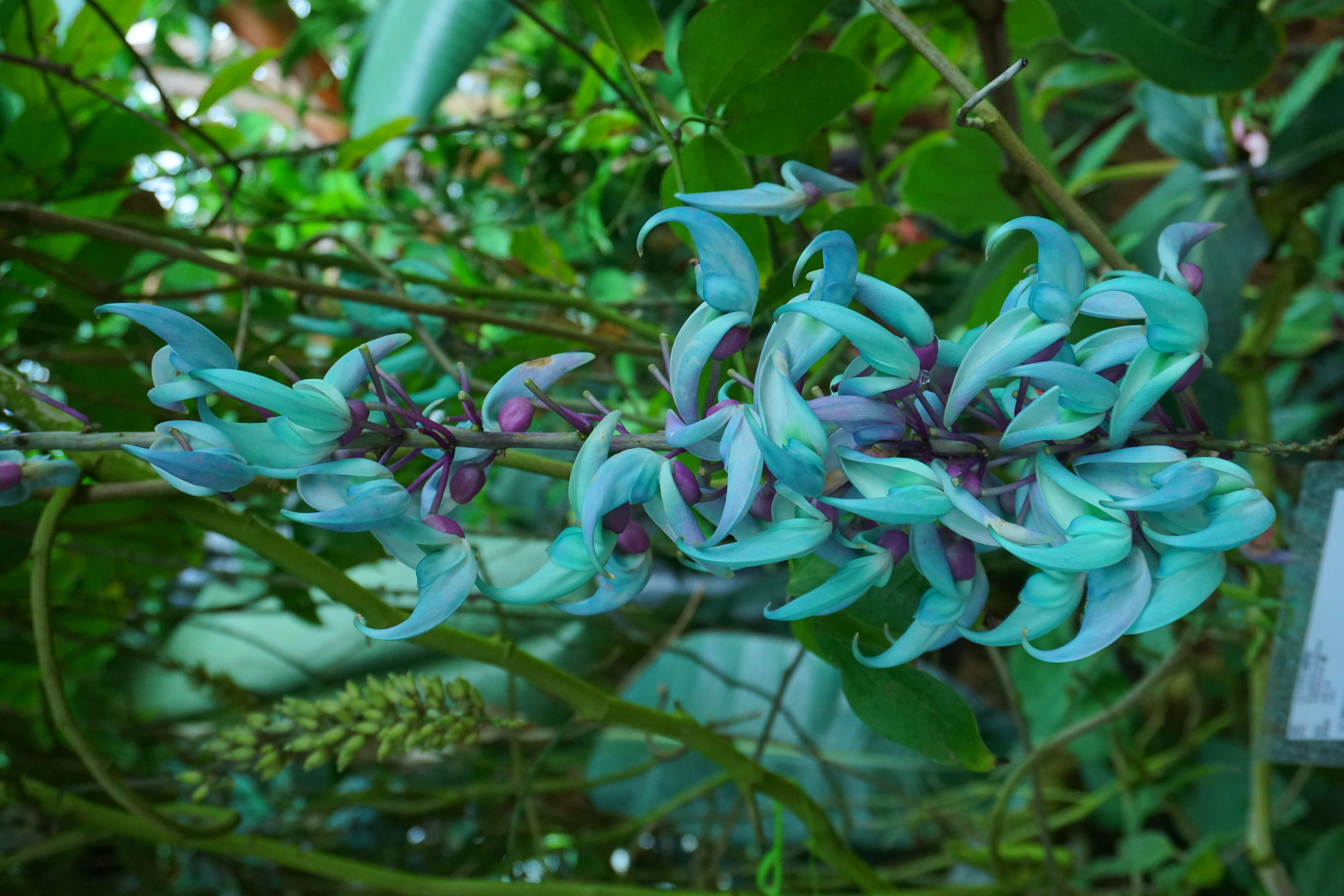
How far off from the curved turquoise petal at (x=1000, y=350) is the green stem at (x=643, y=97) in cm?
18

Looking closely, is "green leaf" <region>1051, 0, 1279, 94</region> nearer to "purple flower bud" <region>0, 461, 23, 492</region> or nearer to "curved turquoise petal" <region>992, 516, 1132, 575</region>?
"curved turquoise petal" <region>992, 516, 1132, 575</region>

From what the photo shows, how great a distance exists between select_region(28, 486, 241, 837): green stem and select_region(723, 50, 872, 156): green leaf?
1.04ft

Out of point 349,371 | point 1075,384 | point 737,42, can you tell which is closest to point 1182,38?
point 737,42

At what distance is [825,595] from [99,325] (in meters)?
0.82

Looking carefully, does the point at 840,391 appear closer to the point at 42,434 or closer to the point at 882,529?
the point at 882,529

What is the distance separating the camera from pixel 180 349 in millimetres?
257

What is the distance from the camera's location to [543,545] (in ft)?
3.77

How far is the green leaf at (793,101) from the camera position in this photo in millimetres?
421

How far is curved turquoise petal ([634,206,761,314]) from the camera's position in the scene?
272 millimetres

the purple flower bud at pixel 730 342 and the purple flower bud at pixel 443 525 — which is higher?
the purple flower bud at pixel 730 342

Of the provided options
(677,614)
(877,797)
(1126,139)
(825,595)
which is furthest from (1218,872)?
(1126,139)

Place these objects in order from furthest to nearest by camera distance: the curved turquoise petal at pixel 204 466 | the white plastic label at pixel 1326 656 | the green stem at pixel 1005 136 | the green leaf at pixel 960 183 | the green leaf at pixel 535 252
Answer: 1. the green leaf at pixel 535 252
2. the green leaf at pixel 960 183
3. the white plastic label at pixel 1326 656
4. the green stem at pixel 1005 136
5. the curved turquoise petal at pixel 204 466

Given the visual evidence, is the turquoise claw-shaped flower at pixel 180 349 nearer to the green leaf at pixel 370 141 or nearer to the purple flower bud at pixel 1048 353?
the purple flower bud at pixel 1048 353

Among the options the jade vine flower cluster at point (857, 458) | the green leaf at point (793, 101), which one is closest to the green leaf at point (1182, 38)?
the green leaf at point (793, 101)
